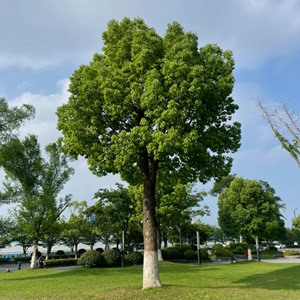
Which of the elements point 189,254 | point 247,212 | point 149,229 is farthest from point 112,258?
point 149,229

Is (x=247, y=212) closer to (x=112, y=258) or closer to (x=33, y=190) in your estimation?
(x=112, y=258)

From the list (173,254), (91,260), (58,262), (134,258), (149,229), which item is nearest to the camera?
(149,229)

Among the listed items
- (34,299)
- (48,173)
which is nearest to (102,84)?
(34,299)

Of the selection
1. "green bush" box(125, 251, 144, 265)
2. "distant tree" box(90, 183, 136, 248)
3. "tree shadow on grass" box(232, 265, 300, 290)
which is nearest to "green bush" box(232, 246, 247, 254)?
"distant tree" box(90, 183, 136, 248)

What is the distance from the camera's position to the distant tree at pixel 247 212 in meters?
32.3

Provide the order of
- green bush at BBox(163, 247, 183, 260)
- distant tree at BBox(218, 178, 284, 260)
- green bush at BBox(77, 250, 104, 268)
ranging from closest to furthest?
1. green bush at BBox(77, 250, 104, 268)
2. distant tree at BBox(218, 178, 284, 260)
3. green bush at BBox(163, 247, 183, 260)

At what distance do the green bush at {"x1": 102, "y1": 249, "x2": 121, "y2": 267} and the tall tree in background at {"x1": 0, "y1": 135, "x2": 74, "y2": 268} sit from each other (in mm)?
6144

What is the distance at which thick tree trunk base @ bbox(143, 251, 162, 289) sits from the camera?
12.2m

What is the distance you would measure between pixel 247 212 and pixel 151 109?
2338 cm

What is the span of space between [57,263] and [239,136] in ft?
88.1

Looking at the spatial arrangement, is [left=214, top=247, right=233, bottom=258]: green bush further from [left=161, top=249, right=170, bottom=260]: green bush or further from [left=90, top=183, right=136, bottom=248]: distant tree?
[left=90, top=183, right=136, bottom=248]: distant tree

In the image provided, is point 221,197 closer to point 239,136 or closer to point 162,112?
point 239,136

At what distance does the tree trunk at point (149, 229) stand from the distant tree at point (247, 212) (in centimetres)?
2126

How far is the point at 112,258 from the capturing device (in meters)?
26.0
